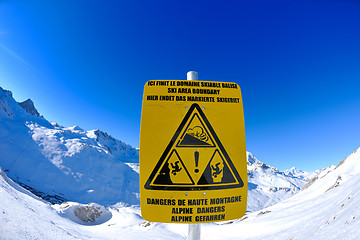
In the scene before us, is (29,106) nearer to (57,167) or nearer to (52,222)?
(57,167)

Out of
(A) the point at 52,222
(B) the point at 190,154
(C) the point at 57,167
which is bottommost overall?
(C) the point at 57,167

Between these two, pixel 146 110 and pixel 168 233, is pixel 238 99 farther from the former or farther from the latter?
pixel 168 233

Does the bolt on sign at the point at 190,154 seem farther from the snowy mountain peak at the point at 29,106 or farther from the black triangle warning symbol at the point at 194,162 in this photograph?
the snowy mountain peak at the point at 29,106

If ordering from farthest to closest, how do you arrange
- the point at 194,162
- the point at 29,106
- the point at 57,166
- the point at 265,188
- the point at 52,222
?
the point at 29,106 < the point at 265,188 < the point at 57,166 < the point at 52,222 < the point at 194,162

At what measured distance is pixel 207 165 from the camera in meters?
2.26

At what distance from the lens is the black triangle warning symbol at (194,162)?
7.22 feet

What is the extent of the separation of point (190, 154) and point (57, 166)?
9983 centimetres

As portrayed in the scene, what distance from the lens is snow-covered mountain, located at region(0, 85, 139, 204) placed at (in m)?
69.8

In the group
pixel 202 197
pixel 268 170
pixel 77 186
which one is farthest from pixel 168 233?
pixel 268 170

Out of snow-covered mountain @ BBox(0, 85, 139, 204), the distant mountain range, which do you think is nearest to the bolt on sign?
the distant mountain range

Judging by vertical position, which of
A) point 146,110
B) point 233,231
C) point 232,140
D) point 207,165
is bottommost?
point 233,231

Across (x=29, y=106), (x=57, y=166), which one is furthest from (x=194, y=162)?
(x=29, y=106)

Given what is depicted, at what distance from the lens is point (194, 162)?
224 centimetres

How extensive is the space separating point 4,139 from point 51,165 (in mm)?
26069
